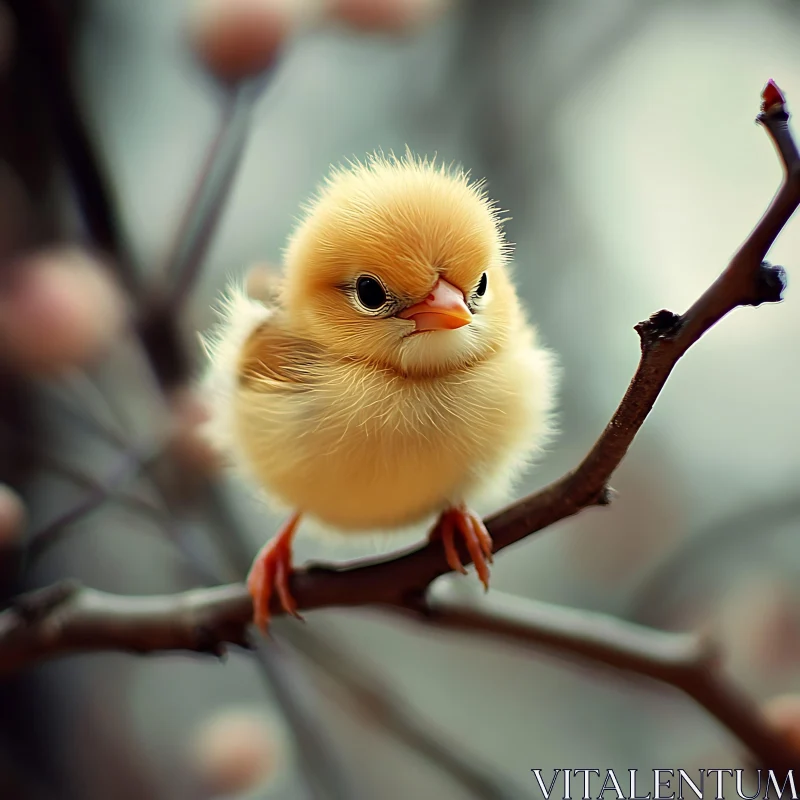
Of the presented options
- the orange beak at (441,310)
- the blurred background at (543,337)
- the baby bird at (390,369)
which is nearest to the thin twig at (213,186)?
the blurred background at (543,337)

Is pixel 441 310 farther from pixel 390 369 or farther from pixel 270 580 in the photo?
pixel 270 580

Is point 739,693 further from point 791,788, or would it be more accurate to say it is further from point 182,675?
point 182,675

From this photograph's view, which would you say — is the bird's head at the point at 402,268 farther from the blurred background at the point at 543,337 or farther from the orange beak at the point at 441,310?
the blurred background at the point at 543,337

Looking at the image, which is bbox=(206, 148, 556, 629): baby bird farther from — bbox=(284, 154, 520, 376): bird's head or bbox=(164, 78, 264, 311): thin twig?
bbox=(164, 78, 264, 311): thin twig

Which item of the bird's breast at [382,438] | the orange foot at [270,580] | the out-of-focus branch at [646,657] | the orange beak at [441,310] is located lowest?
the out-of-focus branch at [646,657]

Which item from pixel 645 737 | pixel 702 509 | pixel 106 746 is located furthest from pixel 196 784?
pixel 702 509

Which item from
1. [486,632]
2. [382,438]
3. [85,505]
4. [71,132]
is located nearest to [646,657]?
[486,632]

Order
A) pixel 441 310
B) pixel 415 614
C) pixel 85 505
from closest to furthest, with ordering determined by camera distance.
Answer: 1. pixel 441 310
2. pixel 415 614
3. pixel 85 505

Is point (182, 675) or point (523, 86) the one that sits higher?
point (523, 86)
